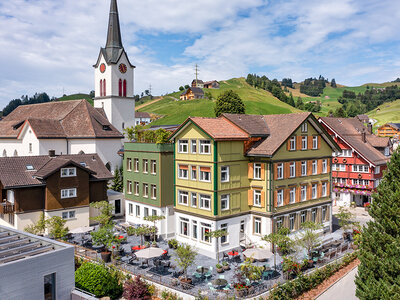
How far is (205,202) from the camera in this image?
28.4 metres

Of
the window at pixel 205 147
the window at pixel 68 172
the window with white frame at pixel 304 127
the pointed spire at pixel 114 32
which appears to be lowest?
the window at pixel 68 172

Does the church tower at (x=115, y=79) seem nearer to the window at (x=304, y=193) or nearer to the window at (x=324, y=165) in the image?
the window at (x=324, y=165)

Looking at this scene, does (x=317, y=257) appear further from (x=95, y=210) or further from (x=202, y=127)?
(x=95, y=210)

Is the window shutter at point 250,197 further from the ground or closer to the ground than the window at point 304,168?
closer to the ground

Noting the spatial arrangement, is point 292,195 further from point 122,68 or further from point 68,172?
point 122,68

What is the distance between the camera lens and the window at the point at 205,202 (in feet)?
91.9

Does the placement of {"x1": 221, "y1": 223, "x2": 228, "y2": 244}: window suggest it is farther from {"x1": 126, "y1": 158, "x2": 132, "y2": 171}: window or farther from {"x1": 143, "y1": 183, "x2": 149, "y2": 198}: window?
{"x1": 126, "y1": 158, "x2": 132, "y2": 171}: window

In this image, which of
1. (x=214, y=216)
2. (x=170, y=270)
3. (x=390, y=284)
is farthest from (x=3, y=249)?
(x=390, y=284)

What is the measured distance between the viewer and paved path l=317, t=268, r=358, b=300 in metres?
21.6

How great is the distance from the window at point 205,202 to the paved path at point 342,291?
10363mm

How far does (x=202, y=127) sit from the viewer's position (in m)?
27.8

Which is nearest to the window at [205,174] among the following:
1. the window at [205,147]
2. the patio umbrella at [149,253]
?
the window at [205,147]

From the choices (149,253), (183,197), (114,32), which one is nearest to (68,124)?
(114,32)

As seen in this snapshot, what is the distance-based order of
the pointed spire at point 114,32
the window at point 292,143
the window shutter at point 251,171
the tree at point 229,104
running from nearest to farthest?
the window shutter at point 251,171
the window at point 292,143
the pointed spire at point 114,32
the tree at point 229,104
